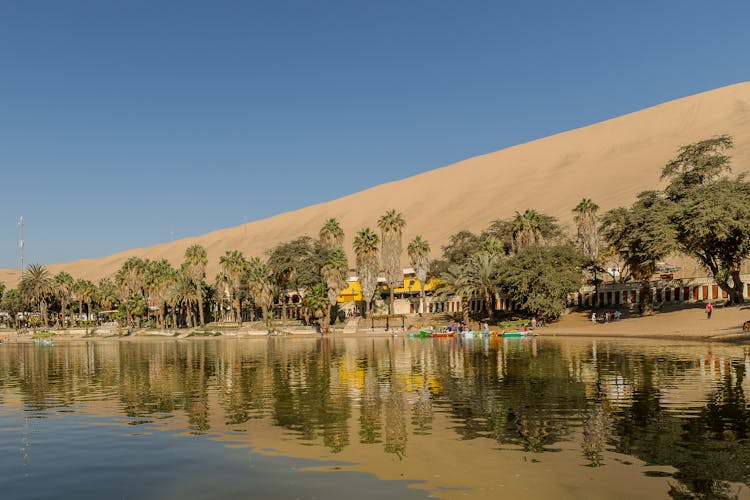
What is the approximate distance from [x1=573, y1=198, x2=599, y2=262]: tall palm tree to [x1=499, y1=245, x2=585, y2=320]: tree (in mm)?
6274

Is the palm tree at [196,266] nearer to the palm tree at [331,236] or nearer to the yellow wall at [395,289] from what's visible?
the palm tree at [331,236]

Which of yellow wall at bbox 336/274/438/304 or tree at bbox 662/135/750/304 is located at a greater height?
tree at bbox 662/135/750/304

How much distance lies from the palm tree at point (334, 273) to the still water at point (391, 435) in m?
56.9

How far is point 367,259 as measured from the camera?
88.7 m

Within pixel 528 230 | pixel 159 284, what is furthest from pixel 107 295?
pixel 528 230

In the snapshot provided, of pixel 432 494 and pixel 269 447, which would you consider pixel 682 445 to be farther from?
pixel 269 447

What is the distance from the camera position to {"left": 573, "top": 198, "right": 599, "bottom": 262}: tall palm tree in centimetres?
7988

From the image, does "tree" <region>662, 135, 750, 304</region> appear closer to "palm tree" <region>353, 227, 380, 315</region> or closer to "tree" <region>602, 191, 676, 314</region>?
"tree" <region>602, 191, 676, 314</region>

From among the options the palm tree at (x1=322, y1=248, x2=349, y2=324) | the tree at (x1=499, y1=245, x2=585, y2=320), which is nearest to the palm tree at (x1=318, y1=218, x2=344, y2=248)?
the palm tree at (x1=322, y1=248, x2=349, y2=324)

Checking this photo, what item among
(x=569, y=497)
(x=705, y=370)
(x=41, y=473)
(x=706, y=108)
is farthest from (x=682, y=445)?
(x=706, y=108)

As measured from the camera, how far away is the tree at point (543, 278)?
2739 inches

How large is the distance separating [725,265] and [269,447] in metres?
61.6

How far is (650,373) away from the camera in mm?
26094

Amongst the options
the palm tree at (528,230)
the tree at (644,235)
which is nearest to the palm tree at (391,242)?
the palm tree at (528,230)
